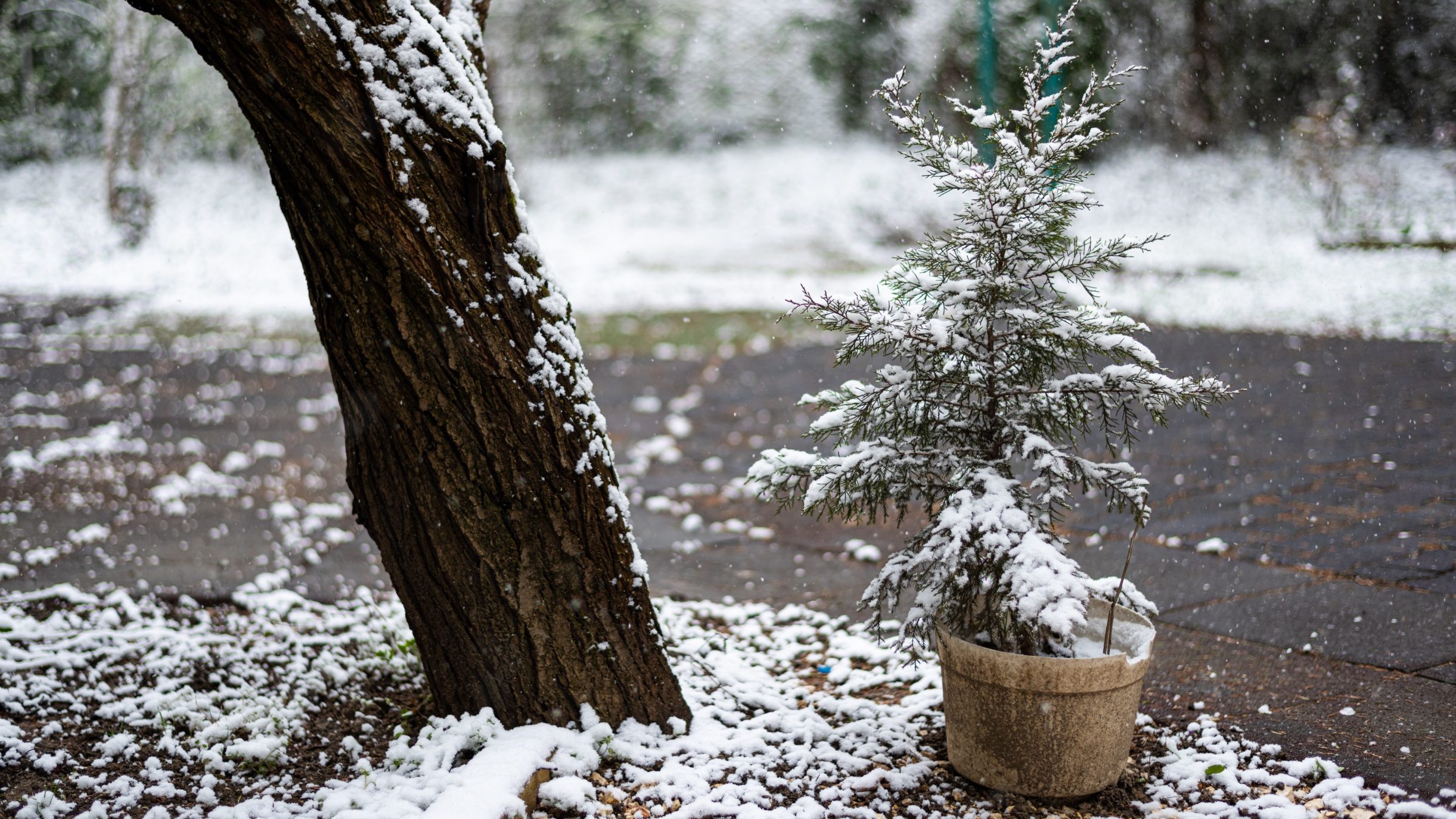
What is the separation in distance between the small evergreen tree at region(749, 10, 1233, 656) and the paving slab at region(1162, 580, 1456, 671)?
1151 mm

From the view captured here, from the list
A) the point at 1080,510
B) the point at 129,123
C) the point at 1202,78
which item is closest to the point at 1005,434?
the point at 1080,510

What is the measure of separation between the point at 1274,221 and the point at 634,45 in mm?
9229

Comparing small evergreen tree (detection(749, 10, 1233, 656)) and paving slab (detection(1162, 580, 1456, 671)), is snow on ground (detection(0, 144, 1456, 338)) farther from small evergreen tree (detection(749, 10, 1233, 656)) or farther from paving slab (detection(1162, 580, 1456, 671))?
small evergreen tree (detection(749, 10, 1233, 656))

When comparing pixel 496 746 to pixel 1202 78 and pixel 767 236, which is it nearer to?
pixel 767 236

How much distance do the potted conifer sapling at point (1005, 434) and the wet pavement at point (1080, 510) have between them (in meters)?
0.70

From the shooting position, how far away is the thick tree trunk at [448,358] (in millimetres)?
2141

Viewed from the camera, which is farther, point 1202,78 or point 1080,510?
point 1202,78

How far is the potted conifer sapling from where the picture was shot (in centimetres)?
223

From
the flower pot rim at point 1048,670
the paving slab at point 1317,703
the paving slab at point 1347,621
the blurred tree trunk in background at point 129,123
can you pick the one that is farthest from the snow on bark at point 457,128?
the blurred tree trunk in background at point 129,123

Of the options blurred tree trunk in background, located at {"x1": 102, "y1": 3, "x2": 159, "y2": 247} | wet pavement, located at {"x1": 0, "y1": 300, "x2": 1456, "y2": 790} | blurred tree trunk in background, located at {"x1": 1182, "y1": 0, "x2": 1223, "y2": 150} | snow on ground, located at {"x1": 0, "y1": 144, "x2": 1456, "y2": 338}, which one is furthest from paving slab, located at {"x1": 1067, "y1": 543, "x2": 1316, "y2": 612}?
blurred tree trunk in background, located at {"x1": 102, "y1": 3, "x2": 159, "y2": 247}

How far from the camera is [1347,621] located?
128 inches

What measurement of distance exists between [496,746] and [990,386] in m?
1.32

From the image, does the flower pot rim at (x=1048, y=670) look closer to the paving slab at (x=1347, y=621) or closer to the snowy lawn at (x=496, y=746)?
the snowy lawn at (x=496, y=746)

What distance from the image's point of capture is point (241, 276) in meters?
13.4
